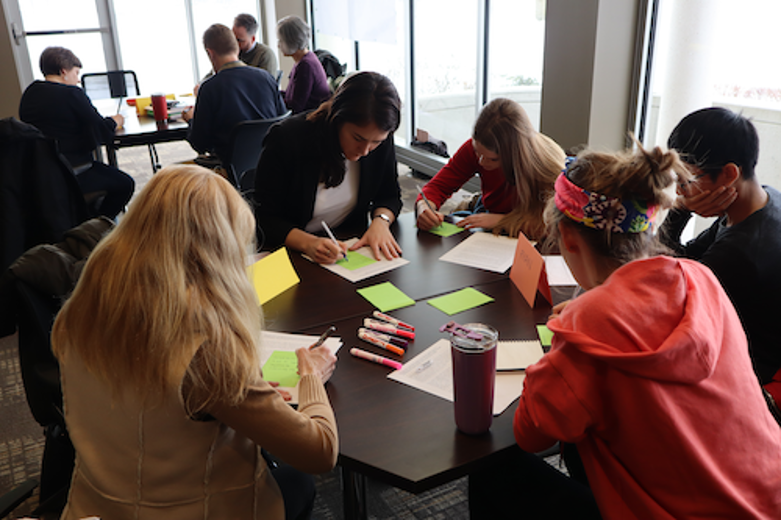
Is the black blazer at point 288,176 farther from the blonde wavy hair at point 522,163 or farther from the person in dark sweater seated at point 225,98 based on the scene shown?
the person in dark sweater seated at point 225,98

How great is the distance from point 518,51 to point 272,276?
314cm

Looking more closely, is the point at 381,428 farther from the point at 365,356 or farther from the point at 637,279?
the point at 637,279

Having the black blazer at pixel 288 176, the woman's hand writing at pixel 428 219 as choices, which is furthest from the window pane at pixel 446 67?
the black blazer at pixel 288 176

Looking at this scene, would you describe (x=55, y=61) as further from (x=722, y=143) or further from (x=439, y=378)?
(x=722, y=143)

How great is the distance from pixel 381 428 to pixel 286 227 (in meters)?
1.05

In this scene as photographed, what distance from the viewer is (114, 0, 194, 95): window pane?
6.93 meters

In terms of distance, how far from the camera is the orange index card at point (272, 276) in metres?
1.58

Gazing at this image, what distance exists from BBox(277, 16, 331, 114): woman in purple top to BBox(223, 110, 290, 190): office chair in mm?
1746

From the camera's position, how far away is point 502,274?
5.59ft

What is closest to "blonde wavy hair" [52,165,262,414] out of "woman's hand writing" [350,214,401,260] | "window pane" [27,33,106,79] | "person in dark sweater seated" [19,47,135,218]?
"woman's hand writing" [350,214,401,260]

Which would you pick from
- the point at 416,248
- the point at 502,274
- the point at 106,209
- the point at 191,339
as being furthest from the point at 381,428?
the point at 106,209

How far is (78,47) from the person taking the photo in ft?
22.2

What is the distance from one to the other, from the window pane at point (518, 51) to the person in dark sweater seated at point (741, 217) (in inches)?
91.0

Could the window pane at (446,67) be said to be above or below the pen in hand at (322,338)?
above
